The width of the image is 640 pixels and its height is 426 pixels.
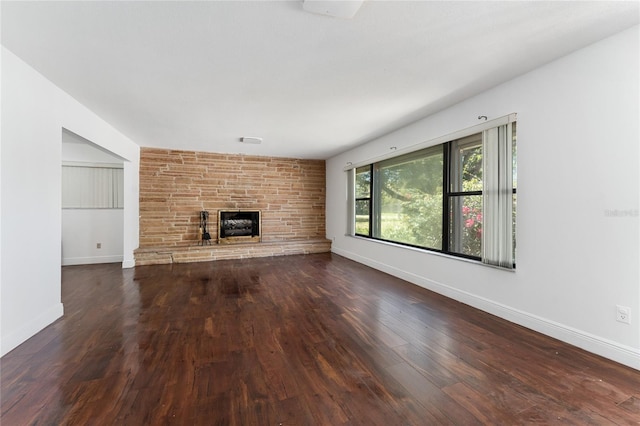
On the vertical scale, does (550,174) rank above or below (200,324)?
above

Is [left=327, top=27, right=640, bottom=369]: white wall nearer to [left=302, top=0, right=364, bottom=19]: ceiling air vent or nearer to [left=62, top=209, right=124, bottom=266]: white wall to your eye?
[left=302, top=0, right=364, bottom=19]: ceiling air vent

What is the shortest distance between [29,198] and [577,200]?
187 inches

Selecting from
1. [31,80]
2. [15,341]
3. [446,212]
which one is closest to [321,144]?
[446,212]

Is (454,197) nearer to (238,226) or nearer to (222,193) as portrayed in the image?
(238,226)

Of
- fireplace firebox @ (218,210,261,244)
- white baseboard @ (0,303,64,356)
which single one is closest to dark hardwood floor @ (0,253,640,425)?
white baseboard @ (0,303,64,356)

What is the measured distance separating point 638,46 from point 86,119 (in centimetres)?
540

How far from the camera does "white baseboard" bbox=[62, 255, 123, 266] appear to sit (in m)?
5.26

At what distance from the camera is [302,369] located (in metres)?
1.90

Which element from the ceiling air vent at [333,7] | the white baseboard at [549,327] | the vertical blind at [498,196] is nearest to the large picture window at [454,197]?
the vertical blind at [498,196]

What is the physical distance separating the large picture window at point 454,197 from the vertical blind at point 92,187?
17.2 ft

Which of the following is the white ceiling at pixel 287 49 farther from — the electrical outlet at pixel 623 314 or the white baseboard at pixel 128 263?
the white baseboard at pixel 128 263

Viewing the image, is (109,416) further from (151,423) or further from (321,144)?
(321,144)

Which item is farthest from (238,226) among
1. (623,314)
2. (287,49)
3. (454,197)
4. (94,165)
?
(623,314)

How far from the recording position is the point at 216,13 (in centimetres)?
173
